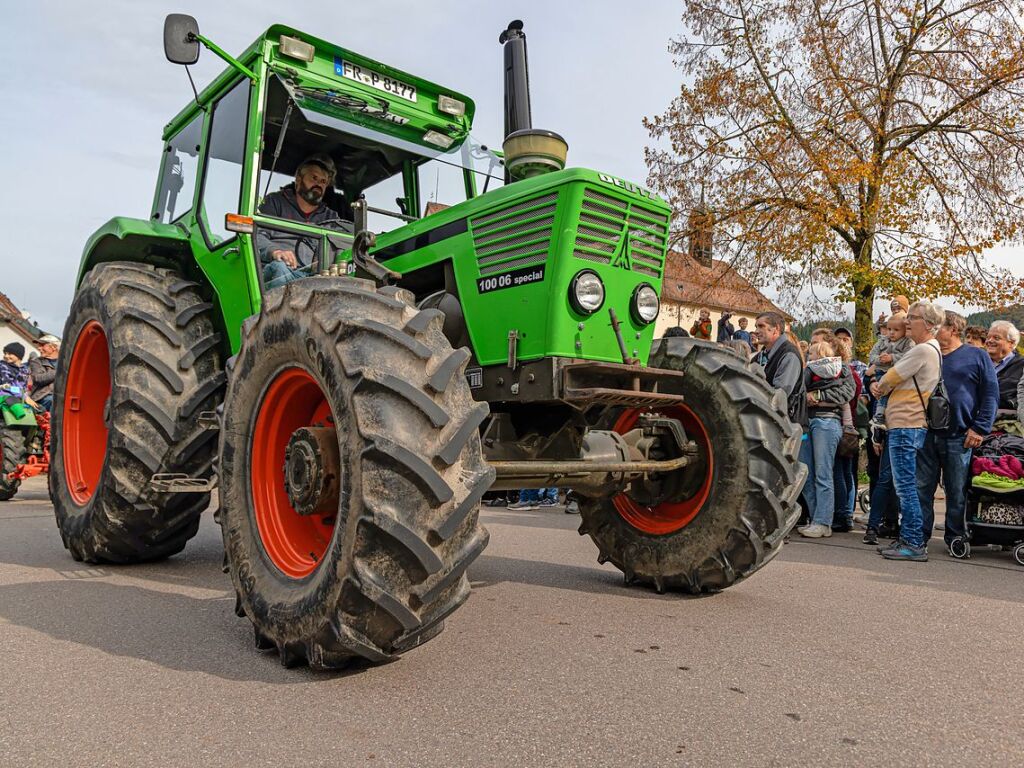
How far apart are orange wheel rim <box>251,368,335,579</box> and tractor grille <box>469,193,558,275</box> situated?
103 cm

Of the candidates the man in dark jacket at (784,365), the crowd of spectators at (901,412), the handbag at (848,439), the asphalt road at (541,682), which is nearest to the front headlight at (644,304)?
the crowd of spectators at (901,412)

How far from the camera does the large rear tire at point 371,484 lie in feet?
8.64

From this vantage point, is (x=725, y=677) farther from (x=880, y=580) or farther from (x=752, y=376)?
(x=880, y=580)

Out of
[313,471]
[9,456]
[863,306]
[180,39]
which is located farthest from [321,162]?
[863,306]

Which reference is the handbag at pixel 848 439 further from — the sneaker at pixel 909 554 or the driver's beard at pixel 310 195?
the driver's beard at pixel 310 195

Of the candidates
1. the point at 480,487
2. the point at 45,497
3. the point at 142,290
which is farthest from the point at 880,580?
the point at 45,497

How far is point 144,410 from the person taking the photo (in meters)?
4.38

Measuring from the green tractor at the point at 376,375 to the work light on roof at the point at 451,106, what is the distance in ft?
0.05

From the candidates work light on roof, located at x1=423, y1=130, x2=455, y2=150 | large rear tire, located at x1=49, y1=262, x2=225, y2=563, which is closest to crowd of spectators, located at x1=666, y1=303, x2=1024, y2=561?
work light on roof, located at x1=423, y1=130, x2=455, y2=150

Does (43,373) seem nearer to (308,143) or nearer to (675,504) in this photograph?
(308,143)

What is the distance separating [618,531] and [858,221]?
12.3 metres

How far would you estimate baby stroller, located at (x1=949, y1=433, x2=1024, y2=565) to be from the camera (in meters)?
6.18

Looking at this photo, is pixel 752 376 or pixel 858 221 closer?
pixel 752 376

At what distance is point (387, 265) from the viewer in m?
4.35
